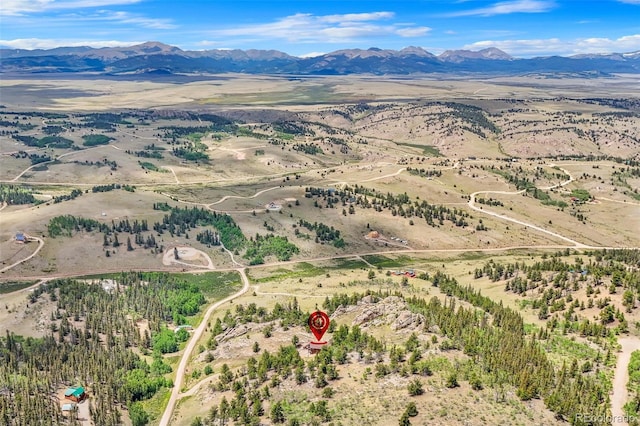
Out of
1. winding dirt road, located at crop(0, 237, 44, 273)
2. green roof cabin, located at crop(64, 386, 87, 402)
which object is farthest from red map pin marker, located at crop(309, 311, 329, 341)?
winding dirt road, located at crop(0, 237, 44, 273)

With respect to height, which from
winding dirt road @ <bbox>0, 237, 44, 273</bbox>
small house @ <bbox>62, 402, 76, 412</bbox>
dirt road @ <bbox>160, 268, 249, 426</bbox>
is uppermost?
winding dirt road @ <bbox>0, 237, 44, 273</bbox>

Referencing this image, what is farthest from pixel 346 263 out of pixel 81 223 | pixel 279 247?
pixel 81 223

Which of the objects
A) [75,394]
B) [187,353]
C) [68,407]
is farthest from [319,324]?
[68,407]

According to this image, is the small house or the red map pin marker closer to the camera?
the small house

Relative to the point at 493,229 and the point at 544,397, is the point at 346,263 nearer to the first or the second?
the point at 493,229

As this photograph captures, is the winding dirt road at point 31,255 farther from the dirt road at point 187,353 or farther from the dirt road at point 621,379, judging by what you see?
the dirt road at point 621,379

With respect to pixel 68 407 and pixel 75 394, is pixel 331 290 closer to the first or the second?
pixel 75 394

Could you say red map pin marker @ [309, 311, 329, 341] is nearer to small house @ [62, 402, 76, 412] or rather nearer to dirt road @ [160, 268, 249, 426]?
dirt road @ [160, 268, 249, 426]
